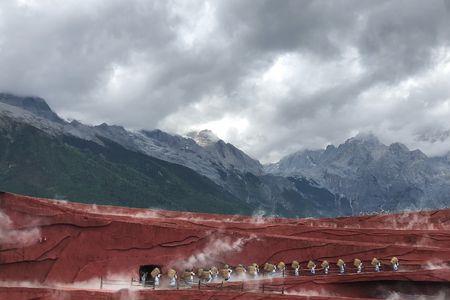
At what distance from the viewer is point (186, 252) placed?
3934 cm

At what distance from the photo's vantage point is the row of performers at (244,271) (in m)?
35.8

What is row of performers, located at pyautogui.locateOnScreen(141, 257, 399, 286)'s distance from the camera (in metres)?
35.8

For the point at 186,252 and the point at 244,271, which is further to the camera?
the point at 186,252

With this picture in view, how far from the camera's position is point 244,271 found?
39.2 m

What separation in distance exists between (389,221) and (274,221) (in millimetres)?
11519

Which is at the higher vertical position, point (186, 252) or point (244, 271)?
point (186, 252)

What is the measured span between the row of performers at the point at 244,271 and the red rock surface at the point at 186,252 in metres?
0.69

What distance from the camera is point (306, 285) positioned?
37.2 m

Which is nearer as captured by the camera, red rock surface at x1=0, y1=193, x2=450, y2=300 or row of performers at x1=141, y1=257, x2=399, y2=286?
red rock surface at x1=0, y1=193, x2=450, y2=300

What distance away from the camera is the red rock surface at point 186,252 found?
34.2 meters

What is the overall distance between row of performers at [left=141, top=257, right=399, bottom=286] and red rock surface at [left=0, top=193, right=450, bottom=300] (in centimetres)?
69

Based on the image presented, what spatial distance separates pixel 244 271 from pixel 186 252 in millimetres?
4623

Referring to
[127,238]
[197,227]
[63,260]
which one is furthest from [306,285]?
[63,260]

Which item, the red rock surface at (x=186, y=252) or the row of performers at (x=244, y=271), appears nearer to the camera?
the red rock surface at (x=186, y=252)
